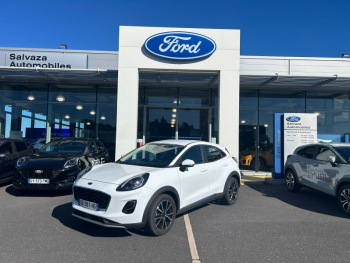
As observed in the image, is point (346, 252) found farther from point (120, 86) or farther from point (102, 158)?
point (120, 86)

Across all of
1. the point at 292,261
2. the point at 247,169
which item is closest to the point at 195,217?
the point at 292,261

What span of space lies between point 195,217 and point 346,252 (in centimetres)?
242

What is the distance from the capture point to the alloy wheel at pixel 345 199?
5.23 meters

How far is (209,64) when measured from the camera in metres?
9.12

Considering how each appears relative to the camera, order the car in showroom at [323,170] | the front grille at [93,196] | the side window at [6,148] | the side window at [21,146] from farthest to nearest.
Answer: the side window at [21,146], the side window at [6,148], the car in showroom at [323,170], the front grille at [93,196]

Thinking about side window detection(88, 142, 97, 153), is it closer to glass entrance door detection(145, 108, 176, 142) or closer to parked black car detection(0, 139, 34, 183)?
parked black car detection(0, 139, 34, 183)

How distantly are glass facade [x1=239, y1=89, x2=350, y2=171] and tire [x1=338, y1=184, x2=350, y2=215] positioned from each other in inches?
254

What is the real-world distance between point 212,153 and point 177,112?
679cm

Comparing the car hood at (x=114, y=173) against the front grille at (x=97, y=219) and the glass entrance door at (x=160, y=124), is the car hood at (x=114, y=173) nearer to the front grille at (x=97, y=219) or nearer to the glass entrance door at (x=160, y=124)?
the front grille at (x=97, y=219)

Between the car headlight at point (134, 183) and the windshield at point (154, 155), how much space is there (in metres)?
0.61

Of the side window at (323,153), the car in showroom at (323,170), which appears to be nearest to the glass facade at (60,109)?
the car in showroom at (323,170)

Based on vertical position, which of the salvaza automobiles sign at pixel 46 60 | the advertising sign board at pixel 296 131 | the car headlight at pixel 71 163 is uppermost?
the salvaza automobiles sign at pixel 46 60

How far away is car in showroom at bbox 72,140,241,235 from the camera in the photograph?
3.75 m

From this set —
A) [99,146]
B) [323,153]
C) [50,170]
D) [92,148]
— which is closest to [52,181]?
[50,170]
